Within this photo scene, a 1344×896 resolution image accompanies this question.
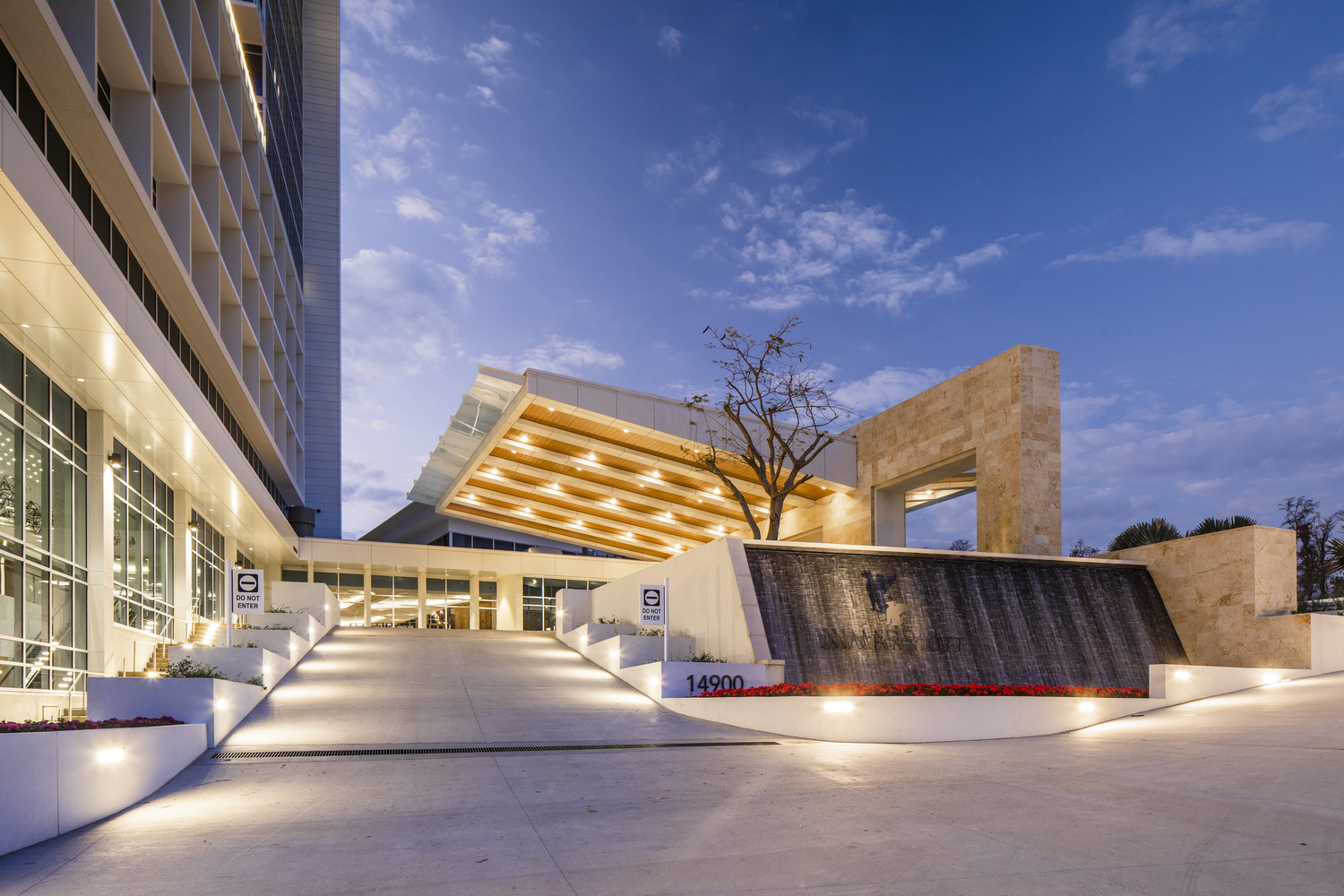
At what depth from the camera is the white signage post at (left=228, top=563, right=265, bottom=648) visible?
15.9 m

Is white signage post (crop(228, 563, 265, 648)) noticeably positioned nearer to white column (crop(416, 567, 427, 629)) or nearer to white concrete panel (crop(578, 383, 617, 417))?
white concrete panel (crop(578, 383, 617, 417))

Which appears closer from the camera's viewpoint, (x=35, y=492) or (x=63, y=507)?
(x=35, y=492)

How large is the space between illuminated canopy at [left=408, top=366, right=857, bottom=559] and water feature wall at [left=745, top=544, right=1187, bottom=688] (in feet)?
37.0

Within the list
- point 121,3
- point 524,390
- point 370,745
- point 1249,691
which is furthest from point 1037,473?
point 121,3

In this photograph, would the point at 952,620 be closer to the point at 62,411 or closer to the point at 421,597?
the point at 62,411


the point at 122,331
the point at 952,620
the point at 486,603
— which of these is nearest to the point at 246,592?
the point at 122,331

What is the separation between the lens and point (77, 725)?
8422 mm

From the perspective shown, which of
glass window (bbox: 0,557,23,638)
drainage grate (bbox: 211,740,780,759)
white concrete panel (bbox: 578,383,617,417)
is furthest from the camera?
white concrete panel (bbox: 578,383,617,417)

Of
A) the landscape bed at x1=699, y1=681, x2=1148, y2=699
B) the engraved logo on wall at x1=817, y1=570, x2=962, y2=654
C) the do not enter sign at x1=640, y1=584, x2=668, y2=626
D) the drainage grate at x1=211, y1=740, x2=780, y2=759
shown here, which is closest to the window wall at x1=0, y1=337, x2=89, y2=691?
the drainage grate at x1=211, y1=740, x2=780, y2=759

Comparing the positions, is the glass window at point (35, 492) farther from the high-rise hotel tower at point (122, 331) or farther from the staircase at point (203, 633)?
the staircase at point (203, 633)

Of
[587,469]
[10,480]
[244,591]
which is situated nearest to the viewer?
[10,480]

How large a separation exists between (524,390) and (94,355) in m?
15.8

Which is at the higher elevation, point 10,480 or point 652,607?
point 10,480

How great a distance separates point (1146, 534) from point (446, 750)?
2409cm
